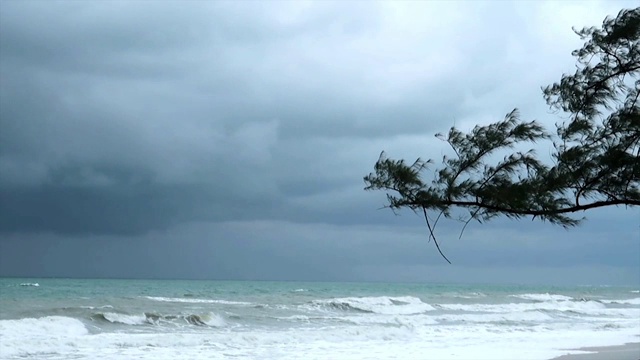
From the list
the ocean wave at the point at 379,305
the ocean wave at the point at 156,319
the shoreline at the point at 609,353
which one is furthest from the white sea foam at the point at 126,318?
the shoreline at the point at 609,353

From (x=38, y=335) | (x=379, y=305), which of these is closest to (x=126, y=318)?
(x=38, y=335)

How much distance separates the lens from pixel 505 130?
19.8 ft

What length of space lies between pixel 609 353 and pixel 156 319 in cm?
1191

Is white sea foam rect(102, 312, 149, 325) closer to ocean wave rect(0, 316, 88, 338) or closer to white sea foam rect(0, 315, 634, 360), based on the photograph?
ocean wave rect(0, 316, 88, 338)

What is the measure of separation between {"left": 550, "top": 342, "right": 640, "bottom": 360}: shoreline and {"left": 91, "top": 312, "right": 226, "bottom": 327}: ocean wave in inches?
384

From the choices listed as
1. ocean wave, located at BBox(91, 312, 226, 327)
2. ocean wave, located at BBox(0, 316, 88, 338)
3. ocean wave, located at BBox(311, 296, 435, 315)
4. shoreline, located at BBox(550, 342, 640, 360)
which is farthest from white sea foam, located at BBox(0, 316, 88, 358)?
ocean wave, located at BBox(311, 296, 435, 315)

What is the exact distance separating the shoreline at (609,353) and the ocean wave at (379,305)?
1322cm

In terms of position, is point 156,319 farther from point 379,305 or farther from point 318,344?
point 379,305

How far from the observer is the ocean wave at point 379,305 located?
2820 centimetres

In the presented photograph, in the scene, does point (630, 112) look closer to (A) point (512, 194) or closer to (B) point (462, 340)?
(A) point (512, 194)

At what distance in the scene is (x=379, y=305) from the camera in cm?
3070

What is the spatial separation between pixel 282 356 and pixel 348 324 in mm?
7919

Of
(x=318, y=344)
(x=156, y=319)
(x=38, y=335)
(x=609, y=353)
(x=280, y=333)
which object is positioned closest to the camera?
(x=609, y=353)

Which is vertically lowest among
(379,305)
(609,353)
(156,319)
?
(609,353)
